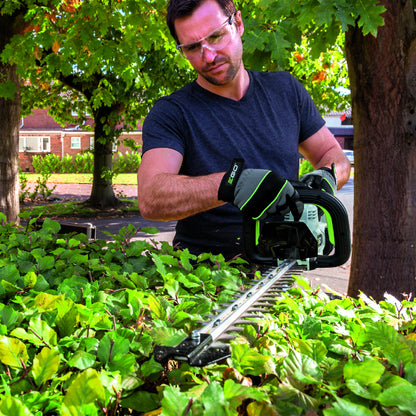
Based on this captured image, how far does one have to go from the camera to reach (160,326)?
1146mm

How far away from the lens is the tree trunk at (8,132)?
21.6 feet

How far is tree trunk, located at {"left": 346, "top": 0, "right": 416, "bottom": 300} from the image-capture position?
363 centimetres

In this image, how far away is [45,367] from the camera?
982 mm

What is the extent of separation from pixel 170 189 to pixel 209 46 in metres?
A: 0.84

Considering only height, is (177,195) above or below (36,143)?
above

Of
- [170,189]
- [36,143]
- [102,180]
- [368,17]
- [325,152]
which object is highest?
[368,17]

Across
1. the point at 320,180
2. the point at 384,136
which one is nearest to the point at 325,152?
the point at 384,136

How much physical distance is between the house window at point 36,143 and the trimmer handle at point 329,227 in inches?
1981

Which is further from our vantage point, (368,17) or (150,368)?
(368,17)

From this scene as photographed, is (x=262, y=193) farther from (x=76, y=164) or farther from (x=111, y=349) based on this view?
(x=76, y=164)

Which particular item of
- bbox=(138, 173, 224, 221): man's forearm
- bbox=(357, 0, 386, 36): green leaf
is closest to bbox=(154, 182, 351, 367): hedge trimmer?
bbox=(138, 173, 224, 221): man's forearm

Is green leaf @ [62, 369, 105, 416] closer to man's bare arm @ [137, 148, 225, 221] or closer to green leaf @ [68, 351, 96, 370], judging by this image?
green leaf @ [68, 351, 96, 370]

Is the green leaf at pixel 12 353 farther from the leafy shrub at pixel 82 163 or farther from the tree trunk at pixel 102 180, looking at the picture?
the leafy shrub at pixel 82 163

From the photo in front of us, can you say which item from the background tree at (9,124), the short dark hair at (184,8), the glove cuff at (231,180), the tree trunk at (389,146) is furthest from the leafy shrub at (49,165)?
the glove cuff at (231,180)
